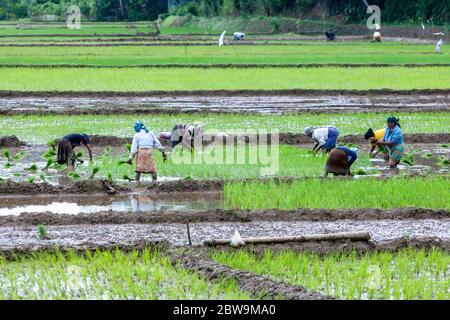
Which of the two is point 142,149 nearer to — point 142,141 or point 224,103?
point 142,141

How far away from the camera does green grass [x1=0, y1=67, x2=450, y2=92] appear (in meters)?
25.9

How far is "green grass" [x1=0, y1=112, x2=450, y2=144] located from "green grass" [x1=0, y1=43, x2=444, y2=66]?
1323 cm

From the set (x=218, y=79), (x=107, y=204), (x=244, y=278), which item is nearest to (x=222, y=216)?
(x=107, y=204)

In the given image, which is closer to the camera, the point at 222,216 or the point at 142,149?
the point at 222,216

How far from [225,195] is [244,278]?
4.35 m

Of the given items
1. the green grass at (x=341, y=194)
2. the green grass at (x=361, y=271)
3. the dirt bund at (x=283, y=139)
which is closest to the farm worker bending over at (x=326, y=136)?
the dirt bund at (x=283, y=139)

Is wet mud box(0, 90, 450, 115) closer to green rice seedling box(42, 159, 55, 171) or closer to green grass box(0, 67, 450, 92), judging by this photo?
green grass box(0, 67, 450, 92)

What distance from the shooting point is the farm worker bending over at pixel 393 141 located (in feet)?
45.5

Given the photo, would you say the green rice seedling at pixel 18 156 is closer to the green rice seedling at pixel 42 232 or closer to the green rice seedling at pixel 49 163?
the green rice seedling at pixel 49 163

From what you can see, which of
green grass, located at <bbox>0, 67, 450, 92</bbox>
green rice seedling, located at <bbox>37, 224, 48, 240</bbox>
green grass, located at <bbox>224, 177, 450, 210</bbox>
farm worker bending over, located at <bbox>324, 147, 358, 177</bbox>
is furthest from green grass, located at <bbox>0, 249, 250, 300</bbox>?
green grass, located at <bbox>0, 67, 450, 92</bbox>

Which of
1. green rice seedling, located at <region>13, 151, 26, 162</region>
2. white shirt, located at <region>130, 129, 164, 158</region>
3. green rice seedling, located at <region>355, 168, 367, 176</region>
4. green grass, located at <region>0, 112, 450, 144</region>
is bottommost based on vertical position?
green grass, located at <region>0, 112, 450, 144</region>

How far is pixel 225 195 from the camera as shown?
11922mm

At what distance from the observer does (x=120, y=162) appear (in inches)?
535
